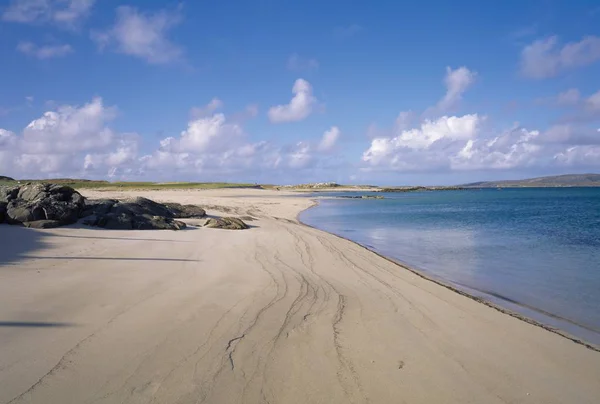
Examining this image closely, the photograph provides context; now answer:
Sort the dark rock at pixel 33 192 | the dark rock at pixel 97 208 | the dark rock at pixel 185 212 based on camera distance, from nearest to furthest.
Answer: the dark rock at pixel 33 192 → the dark rock at pixel 97 208 → the dark rock at pixel 185 212

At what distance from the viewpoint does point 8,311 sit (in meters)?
5.77

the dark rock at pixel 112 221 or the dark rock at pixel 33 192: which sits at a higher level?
the dark rock at pixel 33 192

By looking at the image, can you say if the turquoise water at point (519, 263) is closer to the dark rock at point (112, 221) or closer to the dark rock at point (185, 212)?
the dark rock at point (185, 212)

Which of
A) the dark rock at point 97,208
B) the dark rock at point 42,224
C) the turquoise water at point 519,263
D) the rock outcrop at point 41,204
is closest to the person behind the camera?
the turquoise water at point 519,263

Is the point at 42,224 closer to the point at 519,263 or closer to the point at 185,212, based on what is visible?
the point at 185,212

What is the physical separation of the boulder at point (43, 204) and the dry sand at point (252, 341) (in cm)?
373

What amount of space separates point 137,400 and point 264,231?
1518 centimetres

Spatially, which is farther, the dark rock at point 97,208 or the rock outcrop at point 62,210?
the dark rock at point 97,208

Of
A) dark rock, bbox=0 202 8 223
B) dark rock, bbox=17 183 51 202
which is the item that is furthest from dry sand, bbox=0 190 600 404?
dark rock, bbox=17 183 51 202

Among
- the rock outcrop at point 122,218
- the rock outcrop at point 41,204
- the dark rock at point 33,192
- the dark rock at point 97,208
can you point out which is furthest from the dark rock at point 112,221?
the dark rock at point 33,192

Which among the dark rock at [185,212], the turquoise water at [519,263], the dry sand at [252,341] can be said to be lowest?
the turquoise water at [519,263]

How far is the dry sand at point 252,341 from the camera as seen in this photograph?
4250 millimetres

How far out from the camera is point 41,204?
1404 centimetres

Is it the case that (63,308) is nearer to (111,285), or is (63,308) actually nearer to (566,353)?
(111,285)
